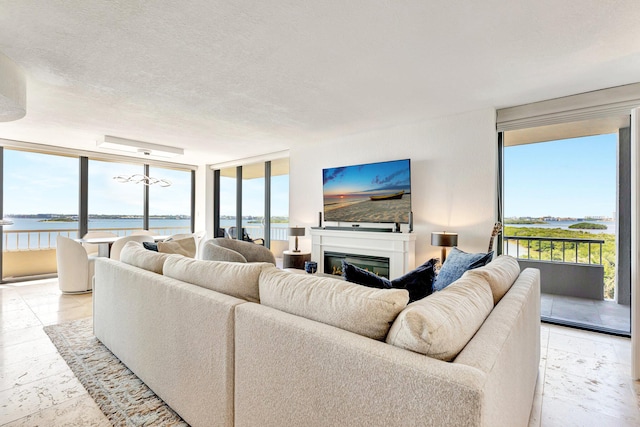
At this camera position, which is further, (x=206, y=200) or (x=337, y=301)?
(x=206, y=200)

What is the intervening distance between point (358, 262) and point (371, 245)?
1.10 ft

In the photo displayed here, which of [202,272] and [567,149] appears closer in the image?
[202,272]

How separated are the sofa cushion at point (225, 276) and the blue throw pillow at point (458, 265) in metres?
1.32

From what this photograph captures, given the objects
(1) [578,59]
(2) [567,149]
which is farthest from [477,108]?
(2) [567,149]

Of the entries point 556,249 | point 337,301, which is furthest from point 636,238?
point 556,249

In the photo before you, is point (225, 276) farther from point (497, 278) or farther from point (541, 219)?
point (541, 219)

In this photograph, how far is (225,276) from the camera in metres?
1.56

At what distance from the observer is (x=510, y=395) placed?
40.7 inches

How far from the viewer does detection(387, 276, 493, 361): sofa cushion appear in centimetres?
85

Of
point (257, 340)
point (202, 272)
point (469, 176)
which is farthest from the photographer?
point (469, 176)

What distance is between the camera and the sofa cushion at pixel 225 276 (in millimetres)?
1483

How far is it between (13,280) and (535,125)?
25.6 ft

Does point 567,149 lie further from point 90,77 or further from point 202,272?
point 90,77

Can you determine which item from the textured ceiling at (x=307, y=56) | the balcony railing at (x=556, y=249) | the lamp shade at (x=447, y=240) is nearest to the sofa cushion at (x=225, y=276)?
the textured ceiling at (x=307, y=56)
